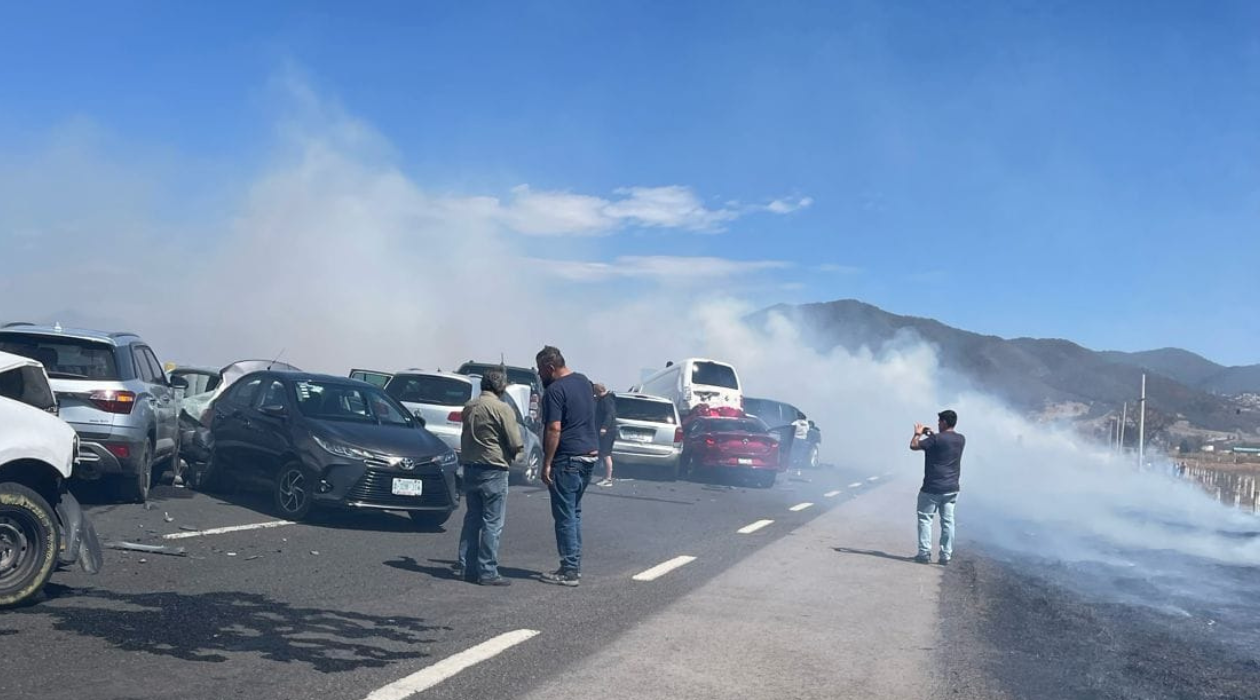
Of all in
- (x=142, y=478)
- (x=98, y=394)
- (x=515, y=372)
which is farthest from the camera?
(x=515, y=372)

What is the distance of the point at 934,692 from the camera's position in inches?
243

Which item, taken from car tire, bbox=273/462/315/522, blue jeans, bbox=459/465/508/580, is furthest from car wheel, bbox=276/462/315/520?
blue jeans, bbox=459/465/508/580

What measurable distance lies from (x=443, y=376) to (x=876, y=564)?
8.48 metres

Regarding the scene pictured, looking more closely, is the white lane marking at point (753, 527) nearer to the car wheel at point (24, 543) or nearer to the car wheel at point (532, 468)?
the car wheel at point (532, 468)

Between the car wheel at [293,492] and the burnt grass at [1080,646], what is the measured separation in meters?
6.39

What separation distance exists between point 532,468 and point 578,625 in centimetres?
1168

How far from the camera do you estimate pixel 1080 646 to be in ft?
26.0

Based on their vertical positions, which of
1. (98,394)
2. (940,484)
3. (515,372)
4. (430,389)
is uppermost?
(515,372)

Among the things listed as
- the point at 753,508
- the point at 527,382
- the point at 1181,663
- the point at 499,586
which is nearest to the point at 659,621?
the point at 499,586

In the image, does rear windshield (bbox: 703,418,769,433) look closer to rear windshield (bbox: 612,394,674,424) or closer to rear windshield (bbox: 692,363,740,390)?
rear windshield (bbox: 612,394,674,424)

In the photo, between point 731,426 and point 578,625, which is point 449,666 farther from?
point 731,426

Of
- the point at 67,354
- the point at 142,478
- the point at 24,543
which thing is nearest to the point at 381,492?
the point at 142,478

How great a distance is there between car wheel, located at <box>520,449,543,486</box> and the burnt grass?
890cm

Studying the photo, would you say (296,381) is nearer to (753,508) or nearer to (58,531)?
(58,531)
